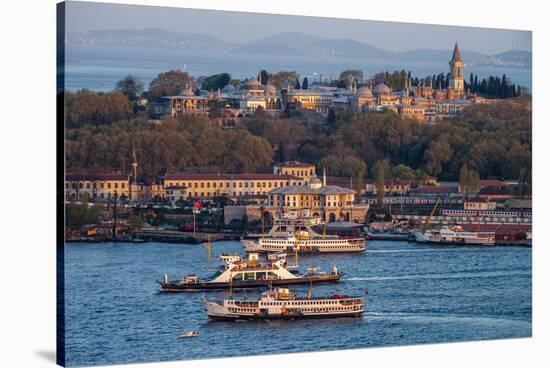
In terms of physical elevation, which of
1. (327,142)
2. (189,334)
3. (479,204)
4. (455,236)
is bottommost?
(189,334)

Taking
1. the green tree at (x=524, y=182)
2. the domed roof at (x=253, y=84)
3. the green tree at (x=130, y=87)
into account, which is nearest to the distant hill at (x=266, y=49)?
the domed roof at (x=253, y=84)

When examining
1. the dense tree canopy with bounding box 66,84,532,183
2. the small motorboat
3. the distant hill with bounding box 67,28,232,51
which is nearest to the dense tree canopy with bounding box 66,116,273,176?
the dense tree canopy with bounding box 66,84,532,183

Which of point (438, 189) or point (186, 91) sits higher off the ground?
point (186, 91)

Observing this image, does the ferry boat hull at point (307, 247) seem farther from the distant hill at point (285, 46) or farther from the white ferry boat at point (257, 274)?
the distant hill at point (285, 46)

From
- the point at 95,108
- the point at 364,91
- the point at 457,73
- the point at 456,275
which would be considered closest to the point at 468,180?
the point at 457,73

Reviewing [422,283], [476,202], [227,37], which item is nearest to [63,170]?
[227,37]

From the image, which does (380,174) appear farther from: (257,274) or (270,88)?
(257,274)

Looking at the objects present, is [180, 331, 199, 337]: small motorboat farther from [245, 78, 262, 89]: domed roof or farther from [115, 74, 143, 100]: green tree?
[245, 78, 262, 89]: domed roof
